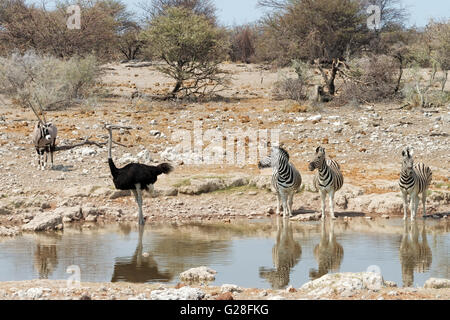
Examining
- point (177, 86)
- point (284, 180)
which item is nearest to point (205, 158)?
point (284, 180)

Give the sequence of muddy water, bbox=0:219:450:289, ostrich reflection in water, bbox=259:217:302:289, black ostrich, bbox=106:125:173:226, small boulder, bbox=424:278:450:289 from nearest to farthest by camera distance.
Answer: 1. small boulder, bbox=424:278:450:289
2. ostrich reflection in water, bbox=259:217:302:289
3. muddy water, bbox=0:219:450:289
4. black ostrich, bbox=106:125:173:226

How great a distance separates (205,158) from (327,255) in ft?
27.8

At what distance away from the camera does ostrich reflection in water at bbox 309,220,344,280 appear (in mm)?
9445

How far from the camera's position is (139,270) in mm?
9586

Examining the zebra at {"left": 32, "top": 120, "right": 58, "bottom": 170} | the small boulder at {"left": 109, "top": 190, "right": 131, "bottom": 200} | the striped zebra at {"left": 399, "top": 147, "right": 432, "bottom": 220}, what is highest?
the zebra at {"left": 32, "top": 120, "right": 58, "bottom": 170}

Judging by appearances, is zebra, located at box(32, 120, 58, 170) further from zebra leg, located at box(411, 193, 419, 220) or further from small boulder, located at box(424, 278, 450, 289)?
small boulder, located at box(424, 278, 450, 289)

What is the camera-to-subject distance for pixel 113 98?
28.7 meters

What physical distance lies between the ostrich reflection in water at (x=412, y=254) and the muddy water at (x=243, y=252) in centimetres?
1

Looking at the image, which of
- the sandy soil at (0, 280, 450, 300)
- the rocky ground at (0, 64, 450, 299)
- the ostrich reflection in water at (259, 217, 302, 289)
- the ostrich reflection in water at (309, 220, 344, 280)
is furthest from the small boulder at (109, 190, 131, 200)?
the sandy soil at (0, 280, 450, 300)

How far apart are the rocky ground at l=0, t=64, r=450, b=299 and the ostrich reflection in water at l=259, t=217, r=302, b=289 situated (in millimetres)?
1109

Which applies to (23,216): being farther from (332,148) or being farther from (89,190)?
(332,148)

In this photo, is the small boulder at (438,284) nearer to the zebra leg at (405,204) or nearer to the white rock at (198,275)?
the white rock at (198,275)

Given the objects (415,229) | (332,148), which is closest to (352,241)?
(415,229)

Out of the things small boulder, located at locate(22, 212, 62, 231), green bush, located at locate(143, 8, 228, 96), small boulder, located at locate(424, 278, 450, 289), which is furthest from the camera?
green bush, located at locate(143, 8, 228, 96)
